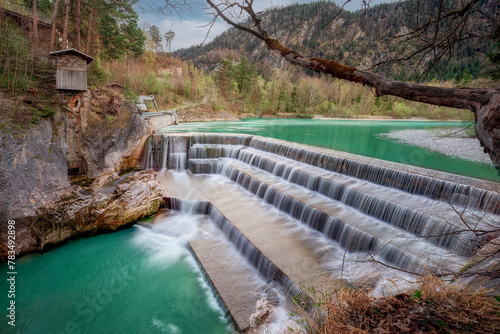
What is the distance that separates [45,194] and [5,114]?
2.79 m

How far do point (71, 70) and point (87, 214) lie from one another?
5832mm

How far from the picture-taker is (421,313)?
215 cm

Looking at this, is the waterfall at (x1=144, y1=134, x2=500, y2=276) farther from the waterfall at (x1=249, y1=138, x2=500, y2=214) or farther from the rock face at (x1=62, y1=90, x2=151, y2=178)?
the rock face at (x1=62, y1=90, x2=151, y2=178)

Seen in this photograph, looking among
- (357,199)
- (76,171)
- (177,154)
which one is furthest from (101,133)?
(357,199)

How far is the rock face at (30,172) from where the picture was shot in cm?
652

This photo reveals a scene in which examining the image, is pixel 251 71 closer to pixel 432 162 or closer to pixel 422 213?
pixel 432 162

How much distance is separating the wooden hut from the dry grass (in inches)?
443

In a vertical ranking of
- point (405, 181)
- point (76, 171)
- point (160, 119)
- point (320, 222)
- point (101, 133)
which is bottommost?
point (320, 222)

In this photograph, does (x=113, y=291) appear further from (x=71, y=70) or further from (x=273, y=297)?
(x=71, y=70)

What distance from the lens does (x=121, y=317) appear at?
503 centimetres

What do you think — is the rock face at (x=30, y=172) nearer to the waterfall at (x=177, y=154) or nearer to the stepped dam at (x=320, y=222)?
the stepped dam at (x=320, y=222)

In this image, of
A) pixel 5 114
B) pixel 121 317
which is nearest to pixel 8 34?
pixel 5 114

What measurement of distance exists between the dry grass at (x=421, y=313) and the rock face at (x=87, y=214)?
24.4 feet

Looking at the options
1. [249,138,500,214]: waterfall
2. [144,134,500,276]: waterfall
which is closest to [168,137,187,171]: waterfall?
[144,134,500,276]: waterfall
